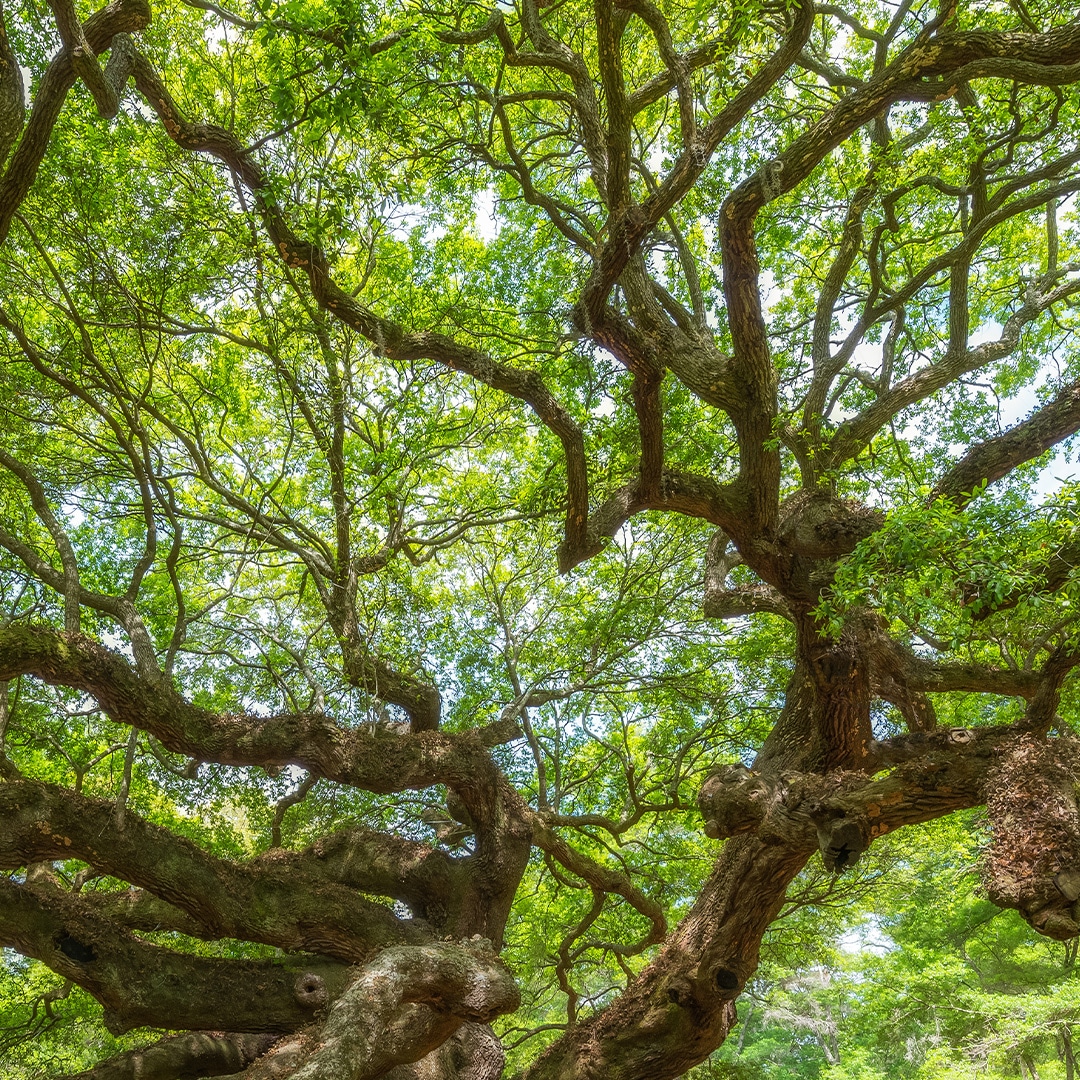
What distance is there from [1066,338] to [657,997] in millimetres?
7985

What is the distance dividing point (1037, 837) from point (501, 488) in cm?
643

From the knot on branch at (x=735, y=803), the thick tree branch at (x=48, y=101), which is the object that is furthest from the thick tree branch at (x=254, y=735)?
the thick tree branch at (x=48, y=101)

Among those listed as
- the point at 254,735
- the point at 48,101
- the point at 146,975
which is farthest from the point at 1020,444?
the point at 146,975

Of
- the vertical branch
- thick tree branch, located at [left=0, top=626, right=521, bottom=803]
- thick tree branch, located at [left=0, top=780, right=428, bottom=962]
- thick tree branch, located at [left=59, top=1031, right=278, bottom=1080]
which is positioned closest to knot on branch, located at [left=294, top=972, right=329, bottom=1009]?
thick tree branch, located at [left=0, top=780, right=428, bottom=962]

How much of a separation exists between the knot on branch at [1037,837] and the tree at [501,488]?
2cm

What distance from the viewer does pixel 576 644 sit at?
365 inches

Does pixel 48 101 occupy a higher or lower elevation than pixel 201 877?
higher

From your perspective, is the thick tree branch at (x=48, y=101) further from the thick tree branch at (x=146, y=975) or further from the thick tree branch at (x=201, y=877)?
the thick tree branch at (x=146, y=975)

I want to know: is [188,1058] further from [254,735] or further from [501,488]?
[501,488]

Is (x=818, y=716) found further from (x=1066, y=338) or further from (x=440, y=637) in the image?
(x=1066, y=338)

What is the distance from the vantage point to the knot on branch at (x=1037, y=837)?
3.87 metres

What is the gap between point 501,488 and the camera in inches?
365

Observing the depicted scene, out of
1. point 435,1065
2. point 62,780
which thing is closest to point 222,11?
point 62,780

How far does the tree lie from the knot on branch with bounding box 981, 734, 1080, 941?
24 millimetres
